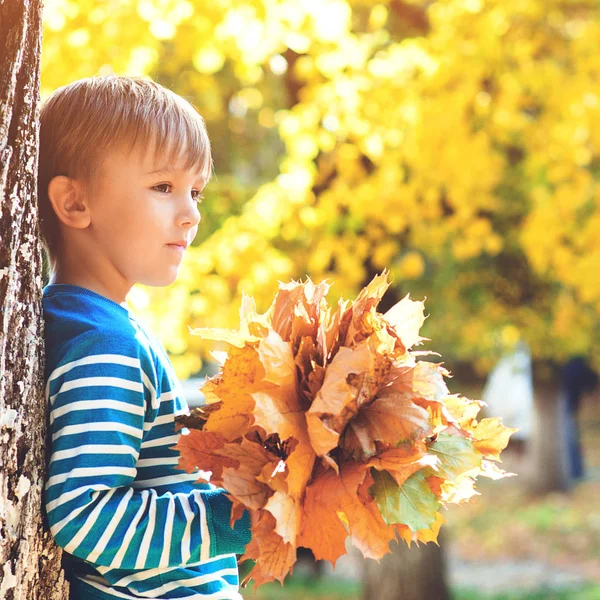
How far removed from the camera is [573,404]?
15.5 metres

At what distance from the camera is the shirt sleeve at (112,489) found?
1277 millimetres

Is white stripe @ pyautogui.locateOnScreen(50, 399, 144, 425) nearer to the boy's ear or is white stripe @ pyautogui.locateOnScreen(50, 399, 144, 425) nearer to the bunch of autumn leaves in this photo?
the bunch of autumn leaves

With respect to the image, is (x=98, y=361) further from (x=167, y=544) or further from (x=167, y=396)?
(x=167, y=544)

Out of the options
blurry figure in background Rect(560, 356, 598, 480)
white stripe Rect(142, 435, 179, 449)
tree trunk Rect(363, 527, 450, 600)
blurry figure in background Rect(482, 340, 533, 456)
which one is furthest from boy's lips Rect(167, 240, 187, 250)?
blurry figure in background Rect(482, 340, 533, 456)

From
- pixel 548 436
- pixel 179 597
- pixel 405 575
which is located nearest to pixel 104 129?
pixel 179 597

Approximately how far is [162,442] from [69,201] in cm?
47

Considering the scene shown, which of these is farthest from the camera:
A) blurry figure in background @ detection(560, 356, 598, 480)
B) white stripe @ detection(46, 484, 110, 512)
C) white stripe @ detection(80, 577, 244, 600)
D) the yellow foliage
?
blurry figure in background @ detection(560, 356, 598, 480)

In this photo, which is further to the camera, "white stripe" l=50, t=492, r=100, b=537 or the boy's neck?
the boy's neck

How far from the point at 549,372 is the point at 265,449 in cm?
1257

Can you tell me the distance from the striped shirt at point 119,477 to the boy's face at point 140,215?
0.33 feet

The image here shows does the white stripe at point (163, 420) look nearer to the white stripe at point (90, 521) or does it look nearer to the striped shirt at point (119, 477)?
the striped shirt at point (119, 477)

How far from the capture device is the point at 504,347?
1245 centimetres

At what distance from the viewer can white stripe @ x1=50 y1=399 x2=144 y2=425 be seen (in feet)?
4.28

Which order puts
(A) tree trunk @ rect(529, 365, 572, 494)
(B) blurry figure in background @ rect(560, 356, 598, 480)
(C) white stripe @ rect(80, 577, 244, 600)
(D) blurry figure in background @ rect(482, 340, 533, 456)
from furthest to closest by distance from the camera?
1. (D) blurry figure in background @ rect(482, 340, 533, 456)
2. (B) blurry figure in background @ rect(560, 356, 598, 480)
3. (A) tree trunk @ rect(529, 365, 572, 494)
4. (C) white stripe @ rect(80, 577, 244, 600)
